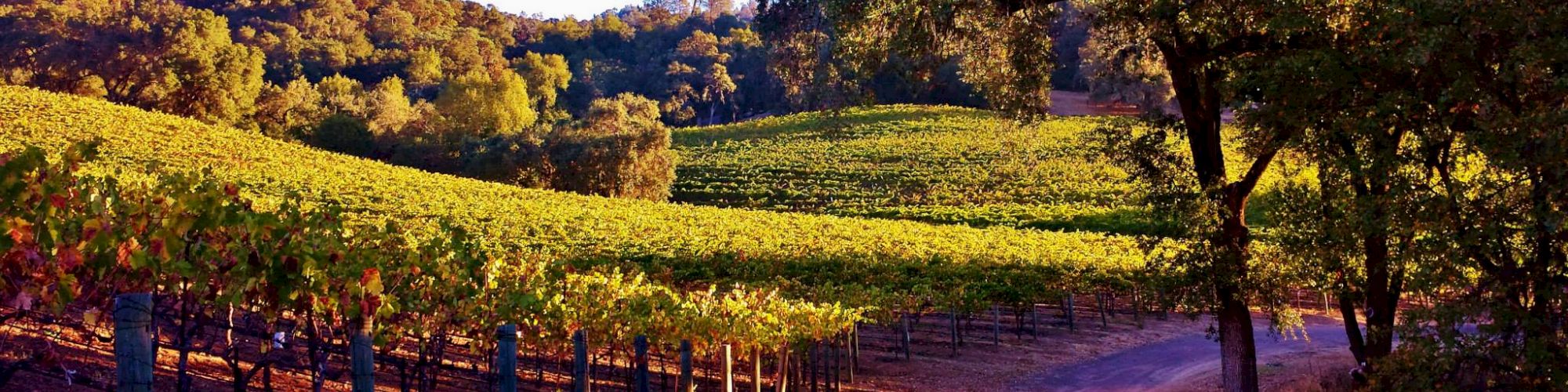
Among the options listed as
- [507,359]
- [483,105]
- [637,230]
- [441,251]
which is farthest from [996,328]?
[483,105]

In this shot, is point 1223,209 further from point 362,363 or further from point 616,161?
point 616,161

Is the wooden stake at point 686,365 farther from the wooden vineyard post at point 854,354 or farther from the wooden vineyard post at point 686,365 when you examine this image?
the wooden vineyard post at point 854,354

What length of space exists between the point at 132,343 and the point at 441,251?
12.6ft

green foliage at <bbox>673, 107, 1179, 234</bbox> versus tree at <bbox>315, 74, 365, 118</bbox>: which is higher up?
tree at <bbox>315, 74, 365, 118</bbox>

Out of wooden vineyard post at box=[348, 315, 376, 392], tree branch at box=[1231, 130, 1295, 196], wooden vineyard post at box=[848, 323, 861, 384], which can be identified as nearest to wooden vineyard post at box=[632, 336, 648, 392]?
wooden vineyard post at box=[348, 315, 376, 392]

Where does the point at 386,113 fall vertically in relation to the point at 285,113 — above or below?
above

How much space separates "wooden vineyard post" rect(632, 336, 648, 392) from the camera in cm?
807

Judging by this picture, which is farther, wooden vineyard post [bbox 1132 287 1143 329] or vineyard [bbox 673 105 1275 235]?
vineyard [bbox 673 105 1275 235]

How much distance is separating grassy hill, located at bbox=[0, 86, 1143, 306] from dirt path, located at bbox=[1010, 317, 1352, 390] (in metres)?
2.23

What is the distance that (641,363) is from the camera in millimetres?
8141

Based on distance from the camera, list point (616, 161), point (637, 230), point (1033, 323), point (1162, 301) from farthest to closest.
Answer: point (616, 161)
point (637, 230)
point (1033, 323)
point (1162, 301)

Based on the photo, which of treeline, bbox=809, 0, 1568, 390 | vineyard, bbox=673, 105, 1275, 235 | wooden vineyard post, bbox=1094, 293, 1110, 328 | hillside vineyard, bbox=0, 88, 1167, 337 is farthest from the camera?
vineyard, bbox=673, 105, 1275, 235

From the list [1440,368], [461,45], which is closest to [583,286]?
[1440,368]

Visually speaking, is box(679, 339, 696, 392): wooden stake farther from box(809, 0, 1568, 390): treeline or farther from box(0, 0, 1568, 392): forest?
box(809, 0, 1568, 390): treeline
